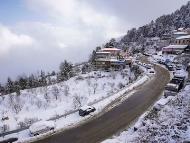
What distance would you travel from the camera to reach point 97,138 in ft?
115

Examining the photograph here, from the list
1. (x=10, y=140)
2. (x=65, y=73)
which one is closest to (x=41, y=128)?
(x=10, y=140)

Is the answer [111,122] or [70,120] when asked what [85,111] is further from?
[111,122]

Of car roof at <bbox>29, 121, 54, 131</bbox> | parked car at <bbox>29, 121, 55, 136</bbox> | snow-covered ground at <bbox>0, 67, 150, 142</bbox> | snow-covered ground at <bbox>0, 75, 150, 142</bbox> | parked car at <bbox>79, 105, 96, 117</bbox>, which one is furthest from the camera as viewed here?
snow-covered ground at <bbox>0, 67, 150, 142</bbox>

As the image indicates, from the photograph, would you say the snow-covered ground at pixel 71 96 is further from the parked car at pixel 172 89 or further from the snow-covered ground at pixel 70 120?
the parked car at pixel 172 89

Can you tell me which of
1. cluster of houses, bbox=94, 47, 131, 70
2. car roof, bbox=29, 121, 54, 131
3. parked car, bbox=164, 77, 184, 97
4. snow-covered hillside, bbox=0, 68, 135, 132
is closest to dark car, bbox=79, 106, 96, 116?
car roof, bbox=29, 121, 54, 131

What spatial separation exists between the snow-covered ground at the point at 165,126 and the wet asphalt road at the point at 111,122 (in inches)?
108

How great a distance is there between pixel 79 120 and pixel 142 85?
26196 millimetres

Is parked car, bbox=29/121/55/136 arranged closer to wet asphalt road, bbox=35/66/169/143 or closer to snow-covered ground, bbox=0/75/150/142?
snow-covered ground, bbox=0/75/150/142

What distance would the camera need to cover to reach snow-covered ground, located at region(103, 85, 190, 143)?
27.6 m

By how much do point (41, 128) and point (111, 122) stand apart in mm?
12248

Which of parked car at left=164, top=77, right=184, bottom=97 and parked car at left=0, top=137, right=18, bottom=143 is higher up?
parked car at left=164, top=77, right=184, bottom=97

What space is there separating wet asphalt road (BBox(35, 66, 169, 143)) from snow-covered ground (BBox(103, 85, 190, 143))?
2751 millimetres

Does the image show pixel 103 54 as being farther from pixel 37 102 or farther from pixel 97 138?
pixel 97 138

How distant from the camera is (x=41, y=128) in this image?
38156mm
